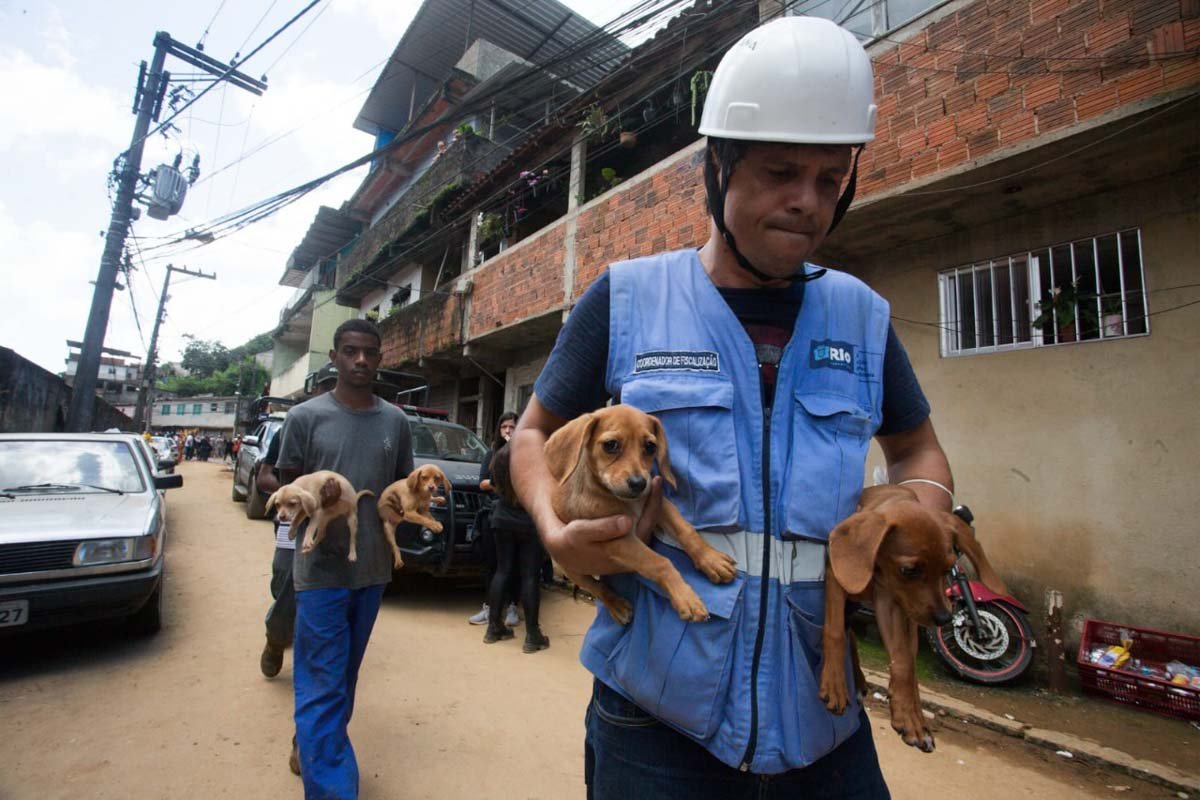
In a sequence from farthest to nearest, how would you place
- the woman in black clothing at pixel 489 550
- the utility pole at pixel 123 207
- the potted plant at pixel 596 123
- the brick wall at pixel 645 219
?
1. the utility pole at pixel 123 207
2. the potted plant at pixel 596 123
3. the brick wall at pixel 645 219
4. the woman in black clothing at pixel 489 550

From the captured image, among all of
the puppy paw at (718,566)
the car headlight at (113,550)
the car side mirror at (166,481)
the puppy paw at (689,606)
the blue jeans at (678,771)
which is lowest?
the car headlight at (113,550)

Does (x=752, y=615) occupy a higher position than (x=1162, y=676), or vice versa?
(x=752, y=615)

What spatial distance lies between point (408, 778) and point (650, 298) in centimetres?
307

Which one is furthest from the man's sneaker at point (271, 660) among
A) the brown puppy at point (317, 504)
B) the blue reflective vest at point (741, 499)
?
the blue reflective vest at point (741, 499)

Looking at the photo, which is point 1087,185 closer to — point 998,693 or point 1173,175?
point 1173,175

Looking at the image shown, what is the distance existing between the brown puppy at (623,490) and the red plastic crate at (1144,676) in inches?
202

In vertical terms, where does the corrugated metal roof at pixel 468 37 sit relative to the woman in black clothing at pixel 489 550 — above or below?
above

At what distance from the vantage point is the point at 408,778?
3.07 metres

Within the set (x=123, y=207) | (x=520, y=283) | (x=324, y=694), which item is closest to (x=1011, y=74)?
(x=324, y=694)

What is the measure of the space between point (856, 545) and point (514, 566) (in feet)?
16.0

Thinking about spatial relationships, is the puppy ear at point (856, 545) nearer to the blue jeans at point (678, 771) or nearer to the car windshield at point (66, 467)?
the blue jeans at point (678, 771)

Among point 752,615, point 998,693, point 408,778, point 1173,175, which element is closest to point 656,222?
point 1173,175

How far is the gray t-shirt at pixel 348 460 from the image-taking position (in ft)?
9.30

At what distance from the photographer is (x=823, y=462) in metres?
1.11
